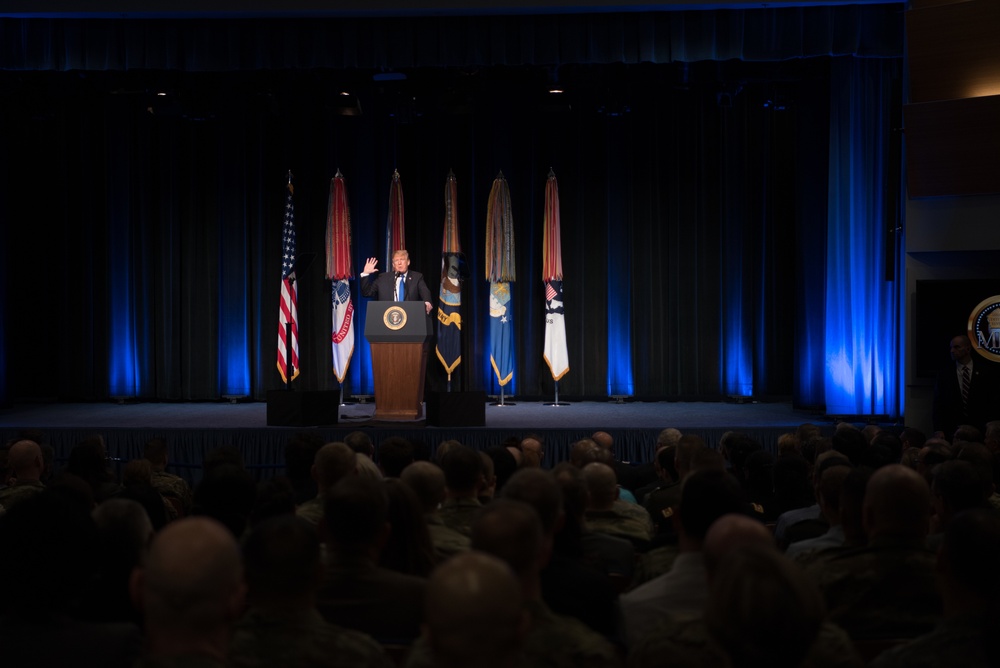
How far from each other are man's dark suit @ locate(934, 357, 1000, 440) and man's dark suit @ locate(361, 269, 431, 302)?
4711 millimetres

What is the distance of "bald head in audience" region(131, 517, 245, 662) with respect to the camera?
1.85 m

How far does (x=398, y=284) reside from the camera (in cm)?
1035

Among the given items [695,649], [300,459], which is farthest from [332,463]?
[695,649]

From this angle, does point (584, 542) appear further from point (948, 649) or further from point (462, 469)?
point (948, 649)

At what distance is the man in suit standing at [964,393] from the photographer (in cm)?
782

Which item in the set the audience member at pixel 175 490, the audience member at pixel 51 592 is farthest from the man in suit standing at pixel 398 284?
the audience member at pixel 51 592

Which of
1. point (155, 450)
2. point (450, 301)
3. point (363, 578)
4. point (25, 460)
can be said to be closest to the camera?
point (363, 578)

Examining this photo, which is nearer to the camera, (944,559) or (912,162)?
(944,559)

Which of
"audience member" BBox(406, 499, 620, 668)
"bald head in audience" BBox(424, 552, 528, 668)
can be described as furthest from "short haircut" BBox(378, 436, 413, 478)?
"bald head in audience" BBox(424, 552, 528, 668)

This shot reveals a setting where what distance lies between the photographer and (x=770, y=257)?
1241 cm

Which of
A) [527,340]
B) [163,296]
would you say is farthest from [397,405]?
[163,296]

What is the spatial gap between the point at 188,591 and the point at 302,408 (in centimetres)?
739

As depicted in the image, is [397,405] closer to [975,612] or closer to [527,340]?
[527,340]

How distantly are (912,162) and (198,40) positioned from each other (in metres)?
6.45
